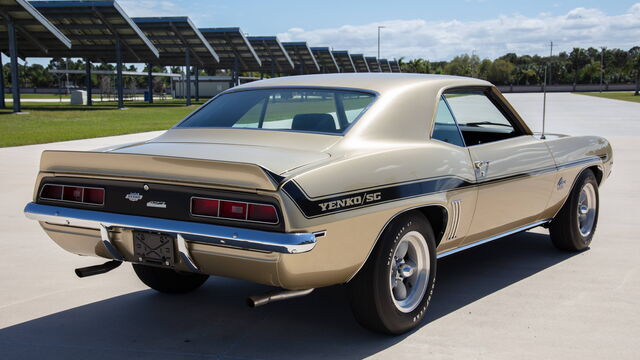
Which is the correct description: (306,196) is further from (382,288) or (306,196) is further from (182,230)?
(382,288)

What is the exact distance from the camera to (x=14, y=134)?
1803 cm

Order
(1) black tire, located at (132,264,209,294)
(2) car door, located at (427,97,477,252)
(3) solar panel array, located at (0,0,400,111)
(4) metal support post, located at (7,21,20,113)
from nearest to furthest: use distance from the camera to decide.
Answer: (2) car door, located at (427,97,477,252) → (1) black tire, located at (132,264,209,294) → (4) metal support post, located at (7,21,20,113) → (3) solar panel array, located at (0,0,400,111)

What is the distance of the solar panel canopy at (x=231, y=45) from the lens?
150ft

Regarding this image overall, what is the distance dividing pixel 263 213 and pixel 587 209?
12.5ft

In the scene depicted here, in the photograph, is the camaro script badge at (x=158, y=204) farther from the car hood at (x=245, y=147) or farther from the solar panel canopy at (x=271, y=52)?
the solar panel canopy at (x=271, y=52)

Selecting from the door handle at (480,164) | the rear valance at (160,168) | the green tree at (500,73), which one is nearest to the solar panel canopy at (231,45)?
the door handle at (480,164)

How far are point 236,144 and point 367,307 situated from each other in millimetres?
1171

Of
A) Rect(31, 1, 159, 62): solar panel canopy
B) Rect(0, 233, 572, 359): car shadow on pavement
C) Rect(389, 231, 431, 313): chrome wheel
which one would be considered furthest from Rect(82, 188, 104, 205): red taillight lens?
Rect(31, 1, 159, 62): solar panel canopy

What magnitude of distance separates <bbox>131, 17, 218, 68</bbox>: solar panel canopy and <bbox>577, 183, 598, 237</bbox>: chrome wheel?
116 ft

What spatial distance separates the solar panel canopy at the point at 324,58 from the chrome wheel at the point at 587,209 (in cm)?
6483

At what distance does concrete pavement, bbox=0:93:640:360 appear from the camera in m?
3.75

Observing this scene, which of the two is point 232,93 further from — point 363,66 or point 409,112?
point 363,66

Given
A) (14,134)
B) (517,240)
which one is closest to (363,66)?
(14,134)

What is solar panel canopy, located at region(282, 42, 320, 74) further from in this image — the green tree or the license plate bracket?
the green tree
